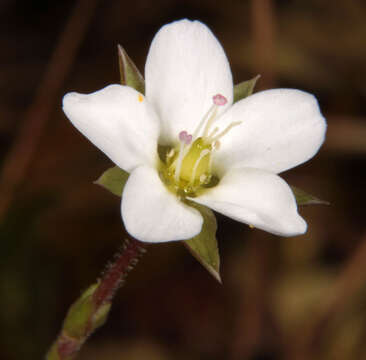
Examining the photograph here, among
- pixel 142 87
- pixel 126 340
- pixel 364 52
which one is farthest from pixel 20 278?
pixel 364 52

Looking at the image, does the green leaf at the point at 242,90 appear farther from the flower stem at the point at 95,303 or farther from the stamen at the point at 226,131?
the flower stem at the point at 95,303

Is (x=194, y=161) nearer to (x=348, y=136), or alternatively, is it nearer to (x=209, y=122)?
(x=209, y=122)

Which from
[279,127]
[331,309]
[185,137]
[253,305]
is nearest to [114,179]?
[185,137]

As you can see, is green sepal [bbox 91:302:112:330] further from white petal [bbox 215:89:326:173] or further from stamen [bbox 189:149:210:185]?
white petal [bbox 215:89:326:173]

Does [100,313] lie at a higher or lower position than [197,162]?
lower

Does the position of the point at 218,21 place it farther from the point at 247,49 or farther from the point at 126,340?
the point at 126,340

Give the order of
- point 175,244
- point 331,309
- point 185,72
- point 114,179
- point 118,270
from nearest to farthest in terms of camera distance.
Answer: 1. point 114,179
2. point 118,270
3. point 185,72
4. point 331,309
5. point 175,244
